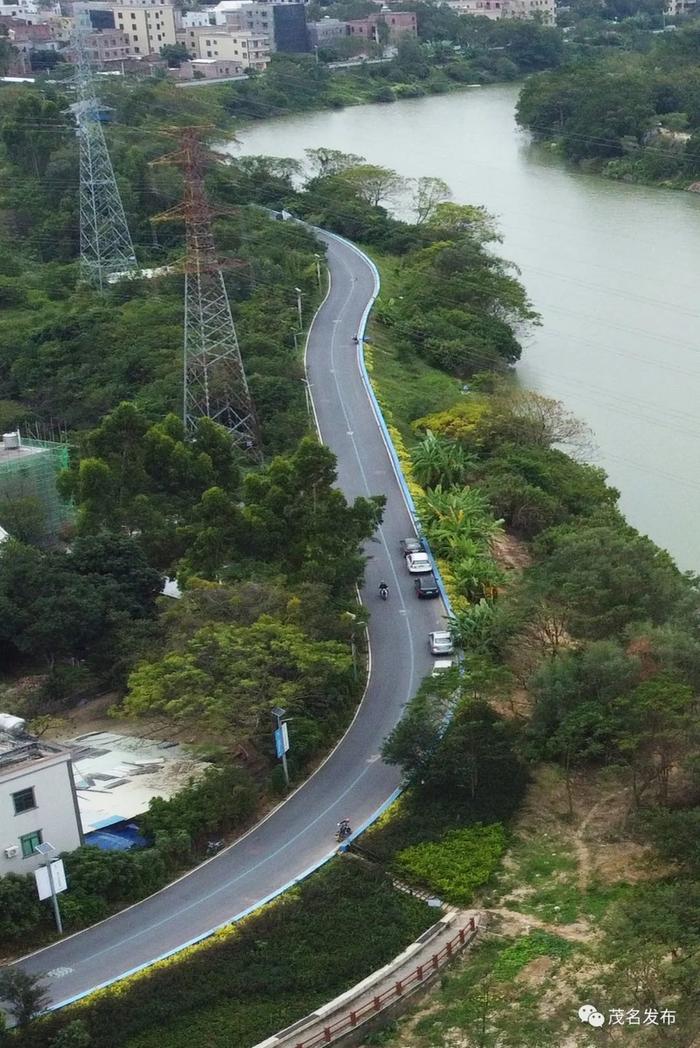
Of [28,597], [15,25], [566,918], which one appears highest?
[15,25]

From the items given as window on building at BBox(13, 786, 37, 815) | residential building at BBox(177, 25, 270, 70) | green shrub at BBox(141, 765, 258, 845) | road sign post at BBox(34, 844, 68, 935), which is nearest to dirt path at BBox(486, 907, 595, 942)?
green shrub at BBox(141, 765, 258, 845)

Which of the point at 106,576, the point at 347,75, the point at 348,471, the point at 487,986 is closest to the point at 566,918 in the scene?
the point at 487,986

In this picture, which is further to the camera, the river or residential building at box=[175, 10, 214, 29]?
residential building at box=[175, 10, 214, 29]

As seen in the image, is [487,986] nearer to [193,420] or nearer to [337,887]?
[337,887]

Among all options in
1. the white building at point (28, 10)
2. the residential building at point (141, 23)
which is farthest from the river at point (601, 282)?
the white building at point (28, 10)

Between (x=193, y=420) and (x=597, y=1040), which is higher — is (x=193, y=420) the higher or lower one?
the higher one

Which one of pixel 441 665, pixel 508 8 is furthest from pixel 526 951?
pixel 508 8

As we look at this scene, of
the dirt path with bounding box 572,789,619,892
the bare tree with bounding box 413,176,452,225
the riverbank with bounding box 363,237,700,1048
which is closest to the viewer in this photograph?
the riverbank with bounding box 363,237,700,1048

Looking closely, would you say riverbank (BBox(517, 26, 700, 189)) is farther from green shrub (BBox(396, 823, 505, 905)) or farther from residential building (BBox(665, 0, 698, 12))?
green shrub (BBox(396, 823, 505, 905))
